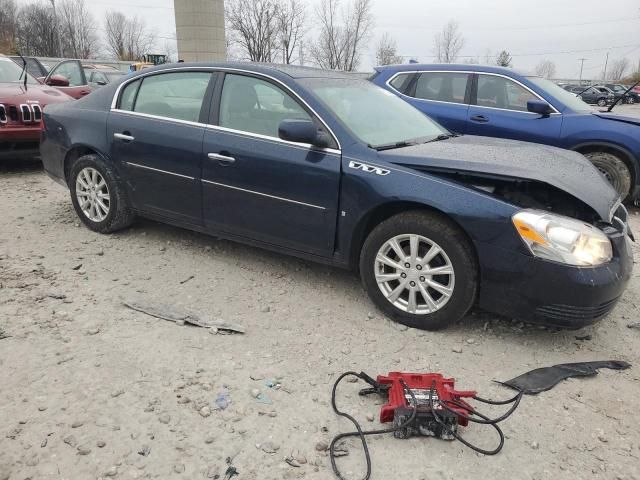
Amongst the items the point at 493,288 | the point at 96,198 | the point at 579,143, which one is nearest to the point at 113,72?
the point at 96,198

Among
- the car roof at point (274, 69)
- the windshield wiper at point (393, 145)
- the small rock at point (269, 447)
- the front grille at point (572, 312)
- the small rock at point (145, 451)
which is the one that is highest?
the car roof at point (274, 69)

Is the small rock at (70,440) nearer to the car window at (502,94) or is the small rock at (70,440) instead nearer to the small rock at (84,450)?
the small rock at (84,450)

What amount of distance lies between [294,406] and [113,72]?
15184 millimetres

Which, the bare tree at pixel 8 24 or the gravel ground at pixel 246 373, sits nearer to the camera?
the gravel ground at pixel 246 373

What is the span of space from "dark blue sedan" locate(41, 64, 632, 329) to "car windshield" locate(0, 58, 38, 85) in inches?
157

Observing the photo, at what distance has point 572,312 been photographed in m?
2.88

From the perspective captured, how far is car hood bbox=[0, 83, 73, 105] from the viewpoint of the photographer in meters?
6.76

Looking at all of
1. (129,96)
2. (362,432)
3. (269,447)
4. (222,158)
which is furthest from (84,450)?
(129,96)

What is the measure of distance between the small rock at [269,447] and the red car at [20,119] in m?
6.14

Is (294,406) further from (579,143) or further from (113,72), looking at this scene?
(113,72)

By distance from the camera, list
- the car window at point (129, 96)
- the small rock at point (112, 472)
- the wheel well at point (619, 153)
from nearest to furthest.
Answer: the small rock at point (112, 472) < the car window at point (129, 96) < the wheel well at point (619, 153)

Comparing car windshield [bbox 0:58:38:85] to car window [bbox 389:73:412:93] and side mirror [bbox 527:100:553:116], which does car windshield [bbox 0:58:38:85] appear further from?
side mirror [bbox 527:100:553:116]

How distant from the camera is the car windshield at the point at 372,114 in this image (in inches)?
142

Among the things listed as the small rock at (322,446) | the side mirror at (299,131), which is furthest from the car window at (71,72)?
the small rock at (322,446)
